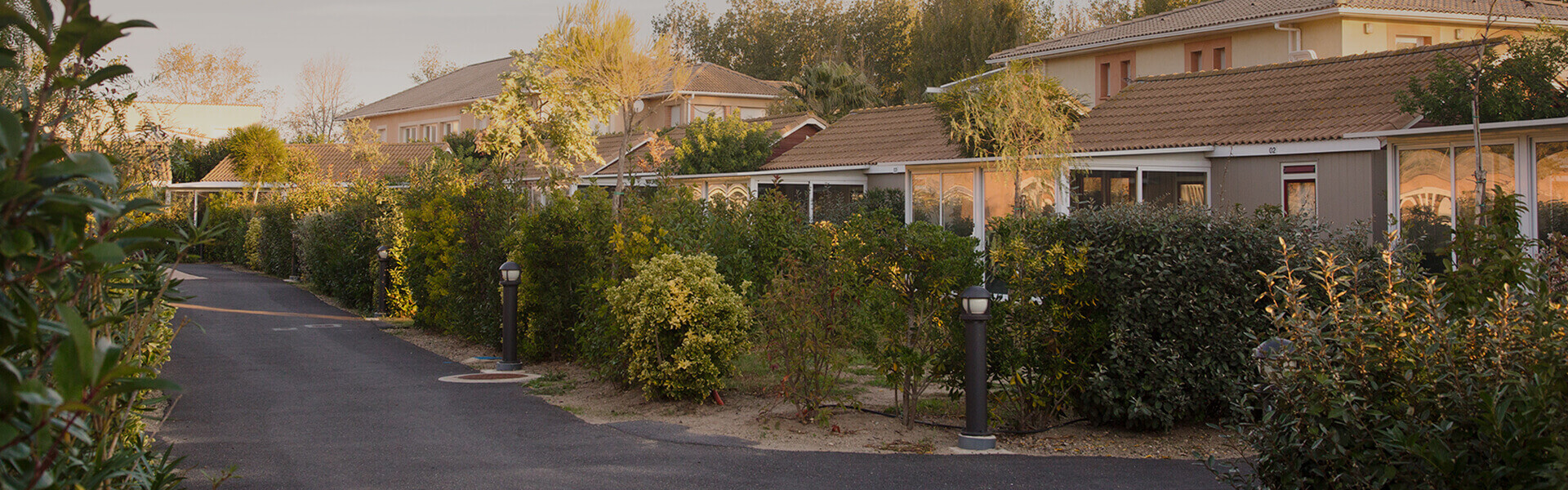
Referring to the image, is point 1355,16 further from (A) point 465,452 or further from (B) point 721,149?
(A) point 465,452

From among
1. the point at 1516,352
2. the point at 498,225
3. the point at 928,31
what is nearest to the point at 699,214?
the point at 498,225

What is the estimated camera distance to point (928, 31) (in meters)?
45.9

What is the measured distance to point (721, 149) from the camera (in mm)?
28969

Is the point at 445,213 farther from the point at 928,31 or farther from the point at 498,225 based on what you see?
the point at 928,31

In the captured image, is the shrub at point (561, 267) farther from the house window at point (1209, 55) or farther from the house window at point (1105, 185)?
the house window at point (1209, 55)

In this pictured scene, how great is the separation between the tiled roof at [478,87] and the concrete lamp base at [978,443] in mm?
34168

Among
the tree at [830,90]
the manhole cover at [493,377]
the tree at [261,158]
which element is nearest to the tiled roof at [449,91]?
the tree at [261,158]

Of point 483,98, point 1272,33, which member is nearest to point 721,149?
point 1272,33

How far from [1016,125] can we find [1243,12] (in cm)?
1397

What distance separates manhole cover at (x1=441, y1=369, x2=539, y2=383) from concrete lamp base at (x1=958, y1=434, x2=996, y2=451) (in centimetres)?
464

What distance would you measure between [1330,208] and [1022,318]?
379 inches

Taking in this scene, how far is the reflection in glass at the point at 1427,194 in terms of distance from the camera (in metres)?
13.5

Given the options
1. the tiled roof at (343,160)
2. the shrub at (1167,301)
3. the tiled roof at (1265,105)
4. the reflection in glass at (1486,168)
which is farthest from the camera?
the tiled roof at (343,160)

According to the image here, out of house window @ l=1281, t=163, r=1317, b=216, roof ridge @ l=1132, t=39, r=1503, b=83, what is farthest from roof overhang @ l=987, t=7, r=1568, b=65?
house window @ l=1281, t=163, r=1317, b=216
